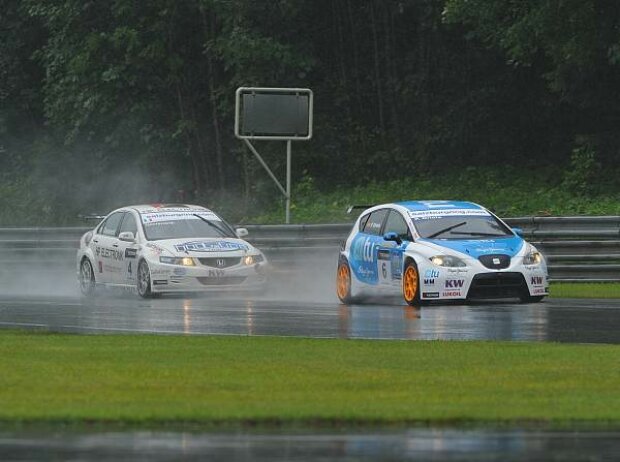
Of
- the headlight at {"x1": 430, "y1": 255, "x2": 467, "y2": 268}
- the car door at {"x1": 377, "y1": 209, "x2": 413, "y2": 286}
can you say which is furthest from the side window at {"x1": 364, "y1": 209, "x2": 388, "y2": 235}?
the headlight at {"x1": 430, "y1": 255, "x2": 467, "y2": 268}

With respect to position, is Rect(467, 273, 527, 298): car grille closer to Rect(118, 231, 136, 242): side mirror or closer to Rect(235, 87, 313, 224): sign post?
Rect(118, 231, 136, 242): side mirror

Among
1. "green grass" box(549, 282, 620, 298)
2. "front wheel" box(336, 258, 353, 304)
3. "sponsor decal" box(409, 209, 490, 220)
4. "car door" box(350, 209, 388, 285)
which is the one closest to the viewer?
"sponsor decal" box(409, 209, 490, 220)

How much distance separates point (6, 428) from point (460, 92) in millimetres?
32038

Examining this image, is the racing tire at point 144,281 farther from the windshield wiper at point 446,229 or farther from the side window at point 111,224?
the windshield wiper at point 446,229

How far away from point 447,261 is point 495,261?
0.59 m

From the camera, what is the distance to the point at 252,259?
26.3 metres

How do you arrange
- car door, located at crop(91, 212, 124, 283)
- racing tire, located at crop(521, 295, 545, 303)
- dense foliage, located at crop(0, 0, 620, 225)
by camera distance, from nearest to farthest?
1. racing tire, located at crop(521, 295, 545, 303)
2. car door, located at crop(91, 212, 124, 283)
3. dense foliage, located at crop(0, 0, 620, 225)

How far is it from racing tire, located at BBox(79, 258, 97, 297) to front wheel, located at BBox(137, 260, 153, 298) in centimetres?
207

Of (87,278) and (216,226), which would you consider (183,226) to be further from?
(87,278)

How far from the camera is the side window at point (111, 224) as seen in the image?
93.1 feet

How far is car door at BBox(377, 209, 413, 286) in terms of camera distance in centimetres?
2289

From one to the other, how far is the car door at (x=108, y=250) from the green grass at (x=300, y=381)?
10594mm

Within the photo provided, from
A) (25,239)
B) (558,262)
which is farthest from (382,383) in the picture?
(25,239)

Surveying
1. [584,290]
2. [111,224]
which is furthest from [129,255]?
[584,290]
